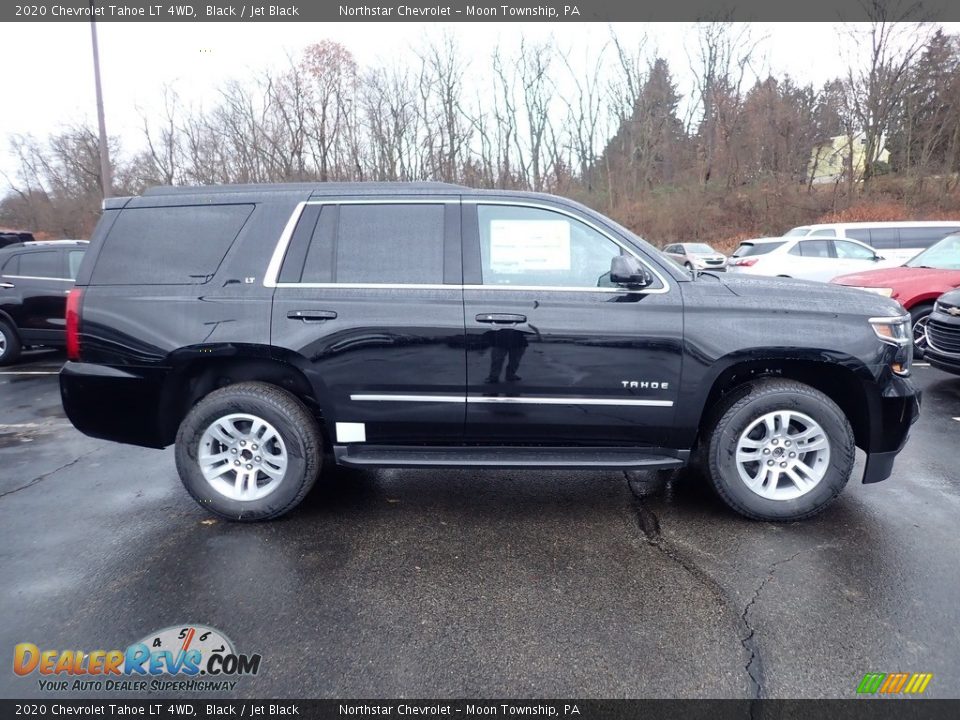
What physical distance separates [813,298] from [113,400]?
4361 millimetres

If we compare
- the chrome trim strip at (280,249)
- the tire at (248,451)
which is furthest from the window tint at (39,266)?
the chrome trim strip at (280,249)

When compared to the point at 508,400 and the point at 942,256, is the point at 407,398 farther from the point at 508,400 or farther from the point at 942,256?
the point at 942,256

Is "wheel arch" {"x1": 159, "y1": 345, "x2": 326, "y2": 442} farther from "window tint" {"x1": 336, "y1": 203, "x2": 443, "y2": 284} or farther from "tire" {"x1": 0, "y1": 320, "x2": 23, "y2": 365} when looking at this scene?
"tire" {"x1": 0, "y1": 320, "x2": 23, "y2": 365}

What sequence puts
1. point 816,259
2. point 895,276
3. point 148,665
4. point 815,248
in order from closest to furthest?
point 148,665, point 895,276, point 816,259, point 815,248

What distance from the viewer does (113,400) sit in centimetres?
367

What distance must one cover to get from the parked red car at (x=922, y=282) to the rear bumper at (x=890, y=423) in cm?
485

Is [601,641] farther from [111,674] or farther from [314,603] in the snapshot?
[111,674]

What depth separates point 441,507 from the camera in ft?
12.8

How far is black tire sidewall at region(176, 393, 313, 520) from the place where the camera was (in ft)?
11.7

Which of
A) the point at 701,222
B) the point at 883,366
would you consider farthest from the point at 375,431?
the point at 701,222

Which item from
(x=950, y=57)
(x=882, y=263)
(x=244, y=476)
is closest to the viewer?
(x=244, y=476)

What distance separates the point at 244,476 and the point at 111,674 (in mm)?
1399

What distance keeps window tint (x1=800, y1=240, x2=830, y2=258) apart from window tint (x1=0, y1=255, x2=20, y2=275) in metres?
15.3

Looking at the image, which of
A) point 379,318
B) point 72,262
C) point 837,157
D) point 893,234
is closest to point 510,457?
point 379,318
